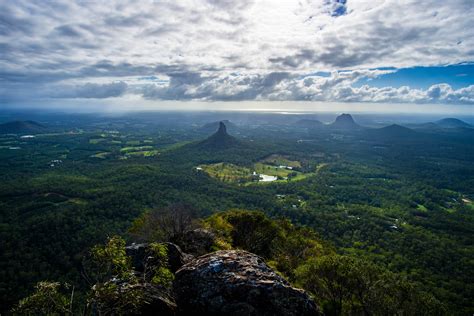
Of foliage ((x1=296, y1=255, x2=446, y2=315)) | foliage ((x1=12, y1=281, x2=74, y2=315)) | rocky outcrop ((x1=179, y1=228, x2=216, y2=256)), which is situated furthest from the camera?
A: rocky outcrop ((x1=179, y1=228, x2=216, y2=256))

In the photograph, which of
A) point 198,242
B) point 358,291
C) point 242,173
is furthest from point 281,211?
point 358,291

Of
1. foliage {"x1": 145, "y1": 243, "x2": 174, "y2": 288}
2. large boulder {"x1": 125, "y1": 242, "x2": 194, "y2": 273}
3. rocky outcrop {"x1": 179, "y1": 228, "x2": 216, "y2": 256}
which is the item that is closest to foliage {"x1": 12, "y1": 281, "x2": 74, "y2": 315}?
foliage {"x1": 145, "y1": 243, "x2": 174, "y2": 288}

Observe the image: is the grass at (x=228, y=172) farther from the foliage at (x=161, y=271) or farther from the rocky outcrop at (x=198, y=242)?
the foliage at (x=161, y=271)

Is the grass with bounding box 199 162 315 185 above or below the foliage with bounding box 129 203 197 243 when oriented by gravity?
below

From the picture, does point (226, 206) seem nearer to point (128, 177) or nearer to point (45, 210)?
point (128, 177)

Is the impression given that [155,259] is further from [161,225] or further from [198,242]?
[161,225]

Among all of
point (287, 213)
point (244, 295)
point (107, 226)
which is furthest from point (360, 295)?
point (287, 213)

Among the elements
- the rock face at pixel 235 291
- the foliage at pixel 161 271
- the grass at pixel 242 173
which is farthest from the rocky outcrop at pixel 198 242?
the grass at pixel 242 173

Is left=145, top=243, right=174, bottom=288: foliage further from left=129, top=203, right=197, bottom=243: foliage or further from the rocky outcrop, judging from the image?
left=129, top=203, right=197, bottom=243: foliage

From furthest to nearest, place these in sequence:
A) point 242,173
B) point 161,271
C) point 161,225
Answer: point 242,173 → point 161,225 → point 161,271
